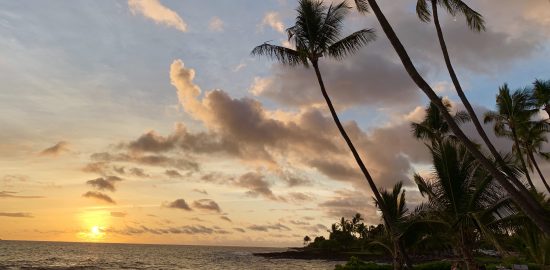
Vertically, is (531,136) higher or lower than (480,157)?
higher

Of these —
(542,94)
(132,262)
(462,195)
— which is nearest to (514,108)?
(542,94)

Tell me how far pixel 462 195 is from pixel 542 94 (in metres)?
18.0

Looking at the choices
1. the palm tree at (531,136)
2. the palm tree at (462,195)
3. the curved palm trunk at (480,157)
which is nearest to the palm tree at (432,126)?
the palm tree at (531,136)

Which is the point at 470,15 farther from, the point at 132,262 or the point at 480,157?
the point at 132,262

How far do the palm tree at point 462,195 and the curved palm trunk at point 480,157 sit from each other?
25.6 feet

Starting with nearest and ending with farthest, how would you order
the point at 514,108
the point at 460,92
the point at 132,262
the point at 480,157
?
the point at 480,157
the point at 460,92
the point at 514,108
the point at 132,262

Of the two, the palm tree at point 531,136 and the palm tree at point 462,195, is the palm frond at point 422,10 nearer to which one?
the palm tree at point 462,195

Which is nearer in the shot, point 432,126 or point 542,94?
Answer: point 542,94

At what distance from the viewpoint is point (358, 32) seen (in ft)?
63.5

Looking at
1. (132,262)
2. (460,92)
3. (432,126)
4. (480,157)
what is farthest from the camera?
(132,262)

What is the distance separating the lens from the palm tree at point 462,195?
1530cm

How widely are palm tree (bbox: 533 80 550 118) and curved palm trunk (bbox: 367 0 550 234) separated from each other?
24.7m

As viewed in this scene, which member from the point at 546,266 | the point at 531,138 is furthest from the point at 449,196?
the point at 531,138

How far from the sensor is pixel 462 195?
15.7 metres
